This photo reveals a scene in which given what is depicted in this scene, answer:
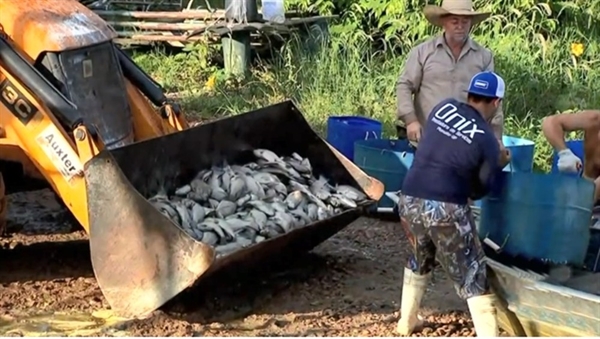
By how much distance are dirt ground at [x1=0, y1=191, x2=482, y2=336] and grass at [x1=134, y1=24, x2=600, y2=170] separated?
3.28 meters

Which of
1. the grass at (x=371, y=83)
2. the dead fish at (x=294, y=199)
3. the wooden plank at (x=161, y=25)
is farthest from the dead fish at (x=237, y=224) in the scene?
the wooden plank at (x=161, y=25)

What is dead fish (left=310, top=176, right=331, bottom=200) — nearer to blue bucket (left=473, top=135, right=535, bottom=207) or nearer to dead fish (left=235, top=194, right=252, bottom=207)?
dead fish (left=235, top=194, right=252, bottom=207)

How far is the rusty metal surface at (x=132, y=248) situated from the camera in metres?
5.11

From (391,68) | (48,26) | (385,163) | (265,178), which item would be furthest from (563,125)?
(391,68)

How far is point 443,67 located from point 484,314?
7.12ft

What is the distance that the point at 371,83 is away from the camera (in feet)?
35.3

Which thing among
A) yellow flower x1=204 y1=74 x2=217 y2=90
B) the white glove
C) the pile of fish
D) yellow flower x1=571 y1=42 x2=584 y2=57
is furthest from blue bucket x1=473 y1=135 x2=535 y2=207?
yellow flower x1=204 y1=74 x2=217 y2=90

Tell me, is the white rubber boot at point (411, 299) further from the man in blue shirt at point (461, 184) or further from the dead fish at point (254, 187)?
the dead fish at point (254, 187)

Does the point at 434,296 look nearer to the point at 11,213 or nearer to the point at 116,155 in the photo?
the point at 116,155

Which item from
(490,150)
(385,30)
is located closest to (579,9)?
(385,30)

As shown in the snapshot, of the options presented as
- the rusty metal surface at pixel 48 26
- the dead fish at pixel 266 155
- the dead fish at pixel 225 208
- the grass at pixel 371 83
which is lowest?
the grass at pixel 371 83

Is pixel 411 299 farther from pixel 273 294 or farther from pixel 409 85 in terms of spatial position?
pixel 409 85

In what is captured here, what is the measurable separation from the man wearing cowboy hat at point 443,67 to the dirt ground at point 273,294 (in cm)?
87

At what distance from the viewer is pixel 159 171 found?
5.73 metres
